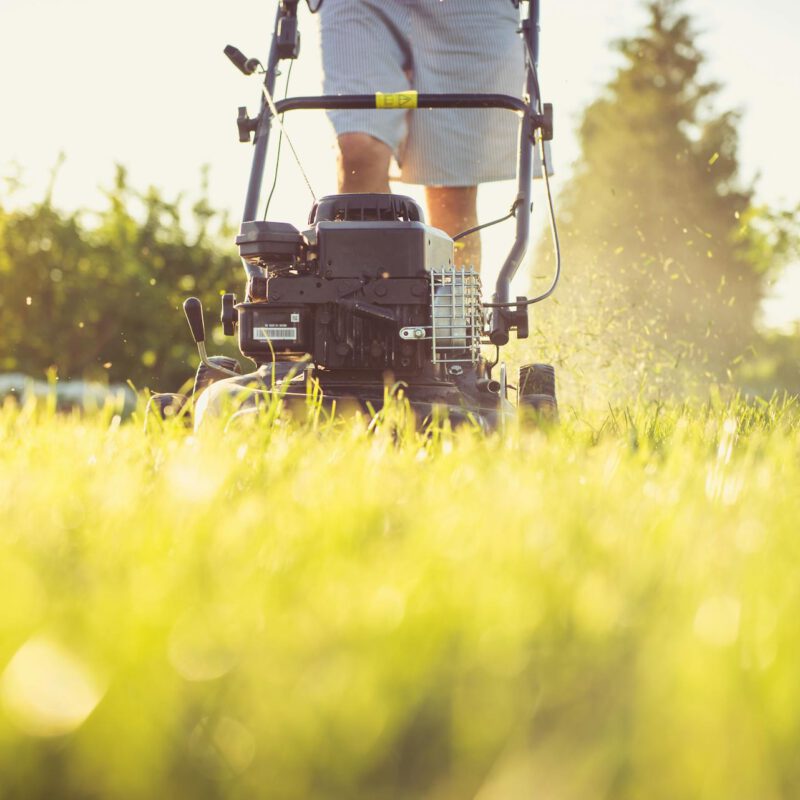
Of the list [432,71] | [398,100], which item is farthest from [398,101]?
[432,71]

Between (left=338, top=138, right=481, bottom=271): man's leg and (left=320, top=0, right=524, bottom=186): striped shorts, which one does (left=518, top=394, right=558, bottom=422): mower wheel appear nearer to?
(left=338, top=138, right=481, bottom=271): man's leg

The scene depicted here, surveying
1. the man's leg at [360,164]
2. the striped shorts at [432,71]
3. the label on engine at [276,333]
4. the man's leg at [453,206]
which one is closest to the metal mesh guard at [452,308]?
the label on engine at [276,333]

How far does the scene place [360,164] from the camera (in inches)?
126

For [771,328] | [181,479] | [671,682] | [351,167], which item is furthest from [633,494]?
[771,328]

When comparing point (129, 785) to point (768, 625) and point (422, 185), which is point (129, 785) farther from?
point (422, 185)

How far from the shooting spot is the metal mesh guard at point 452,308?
2.40 m

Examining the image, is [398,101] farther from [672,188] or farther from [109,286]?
[672,188]

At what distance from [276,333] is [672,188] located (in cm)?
2122

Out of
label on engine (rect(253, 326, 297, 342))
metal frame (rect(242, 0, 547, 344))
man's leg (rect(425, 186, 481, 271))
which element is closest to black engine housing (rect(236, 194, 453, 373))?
label on engine (rect(253, 326, 297, 342))

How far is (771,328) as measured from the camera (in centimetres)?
2117

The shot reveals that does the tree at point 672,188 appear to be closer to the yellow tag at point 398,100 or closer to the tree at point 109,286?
the tree at point 109,286

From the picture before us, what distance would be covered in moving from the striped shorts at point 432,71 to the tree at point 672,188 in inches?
511

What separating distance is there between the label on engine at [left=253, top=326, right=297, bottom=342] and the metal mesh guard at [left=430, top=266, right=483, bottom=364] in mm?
349

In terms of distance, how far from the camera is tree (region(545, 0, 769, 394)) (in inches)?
759
